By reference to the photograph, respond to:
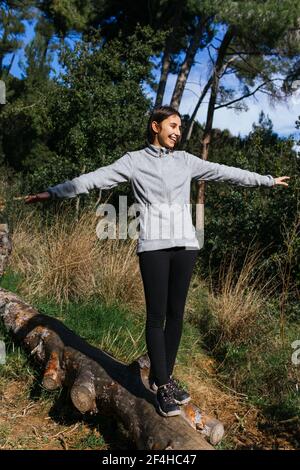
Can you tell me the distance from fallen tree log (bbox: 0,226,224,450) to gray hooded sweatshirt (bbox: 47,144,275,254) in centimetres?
94

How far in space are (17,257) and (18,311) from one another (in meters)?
1.79

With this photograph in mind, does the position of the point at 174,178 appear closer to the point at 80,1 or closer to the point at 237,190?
the point at 237,190

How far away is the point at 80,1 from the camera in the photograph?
48.0ft

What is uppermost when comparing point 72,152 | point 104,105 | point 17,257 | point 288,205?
point 104,105

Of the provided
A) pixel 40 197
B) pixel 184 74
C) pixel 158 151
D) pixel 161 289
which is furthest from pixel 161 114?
pixel 184 74

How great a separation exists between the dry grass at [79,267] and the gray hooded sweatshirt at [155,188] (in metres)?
2.41

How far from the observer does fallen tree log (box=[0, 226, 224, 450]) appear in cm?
→ 290

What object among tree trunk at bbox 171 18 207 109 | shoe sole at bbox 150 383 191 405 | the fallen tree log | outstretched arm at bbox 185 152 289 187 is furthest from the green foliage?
tree trunk at bbox 171 18 207 109

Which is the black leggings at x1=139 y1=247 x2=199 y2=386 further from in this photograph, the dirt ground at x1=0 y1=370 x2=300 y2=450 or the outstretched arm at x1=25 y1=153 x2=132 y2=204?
the dirt ground at x1=0 y1=370 x2=300 y2=450

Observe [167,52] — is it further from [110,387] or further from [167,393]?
[167,393]

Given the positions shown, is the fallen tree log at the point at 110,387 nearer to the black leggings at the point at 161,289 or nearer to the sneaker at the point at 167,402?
the sneaker at the point at 167,402

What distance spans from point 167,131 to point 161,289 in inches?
34.9

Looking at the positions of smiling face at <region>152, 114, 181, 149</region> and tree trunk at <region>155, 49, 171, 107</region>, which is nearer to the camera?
smiling face at <region>152, 114, 181, 149</region>
